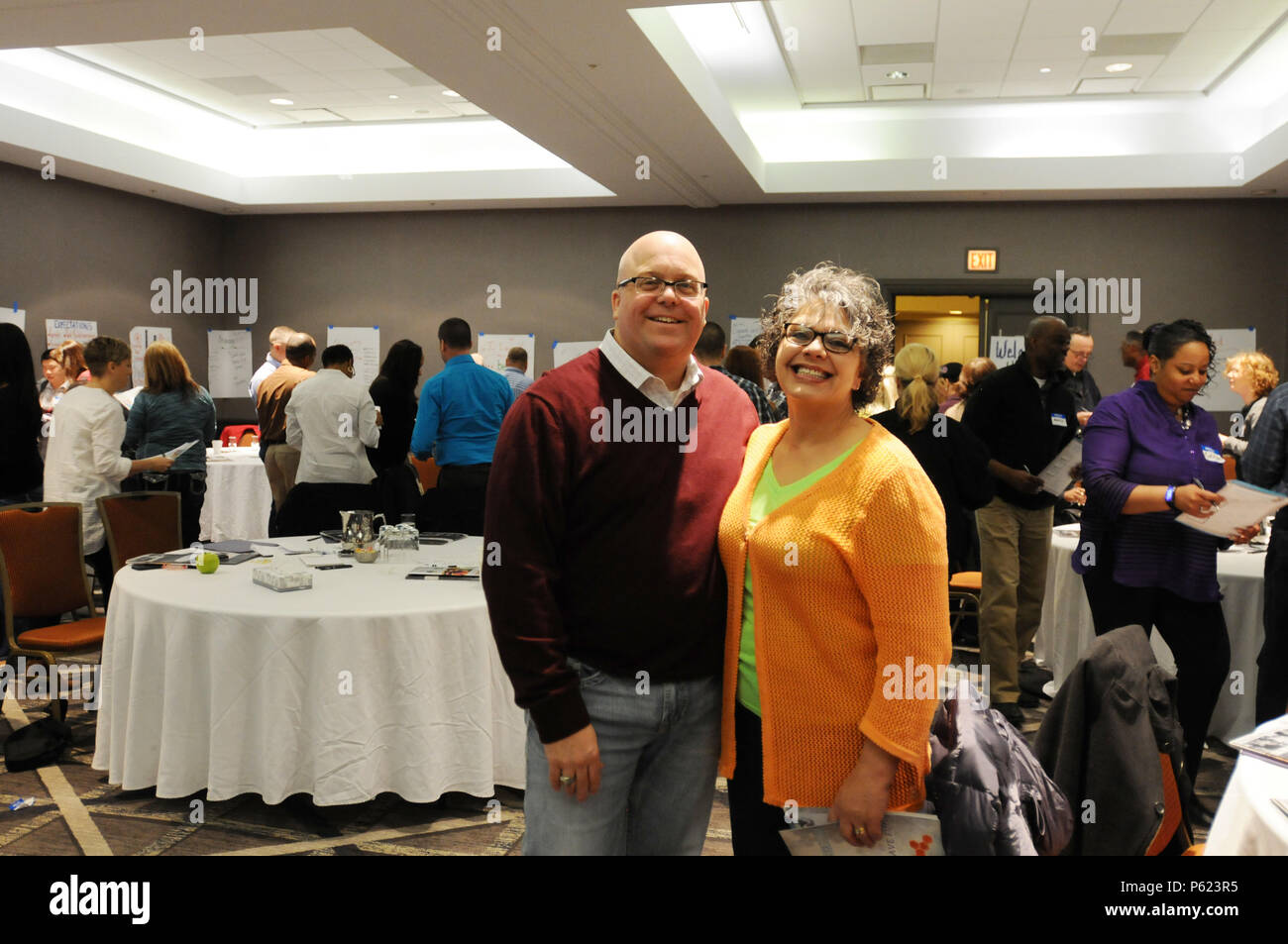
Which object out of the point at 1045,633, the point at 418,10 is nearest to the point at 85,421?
the point at 418,10

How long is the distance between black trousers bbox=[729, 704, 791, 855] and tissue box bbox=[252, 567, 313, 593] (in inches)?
75.4

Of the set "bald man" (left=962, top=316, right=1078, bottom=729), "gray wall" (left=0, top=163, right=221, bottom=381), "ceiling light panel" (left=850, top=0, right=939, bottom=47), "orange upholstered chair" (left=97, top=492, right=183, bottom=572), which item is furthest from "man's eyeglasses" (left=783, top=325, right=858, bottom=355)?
"gray wall" (left=0, top=163, right=221, bottom=381)

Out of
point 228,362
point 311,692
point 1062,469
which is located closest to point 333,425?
point 311,692

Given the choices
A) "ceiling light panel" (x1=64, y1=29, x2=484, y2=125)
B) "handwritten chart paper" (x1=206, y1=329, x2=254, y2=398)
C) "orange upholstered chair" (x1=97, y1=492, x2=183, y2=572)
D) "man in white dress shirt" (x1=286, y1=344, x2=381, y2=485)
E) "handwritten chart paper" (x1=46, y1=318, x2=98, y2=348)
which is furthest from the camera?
"handwritten chart paper" (x1=206, y1=329, x2=254, y2=398)

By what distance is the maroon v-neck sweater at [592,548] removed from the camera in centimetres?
154

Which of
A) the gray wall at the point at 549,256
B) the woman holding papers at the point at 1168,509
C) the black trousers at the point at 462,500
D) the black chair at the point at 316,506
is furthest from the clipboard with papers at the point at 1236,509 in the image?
the gray wall at the point at 549,256

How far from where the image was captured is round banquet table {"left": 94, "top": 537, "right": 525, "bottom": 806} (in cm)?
285

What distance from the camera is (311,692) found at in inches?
113

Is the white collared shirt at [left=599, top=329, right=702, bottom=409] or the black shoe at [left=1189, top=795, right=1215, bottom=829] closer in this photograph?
the white collared shirt at [left=599, top=329, right=702, bottom=409]

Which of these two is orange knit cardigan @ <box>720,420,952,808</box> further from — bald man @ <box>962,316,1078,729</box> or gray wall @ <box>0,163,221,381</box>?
gray wall @ <box>0,163,221,381</box>

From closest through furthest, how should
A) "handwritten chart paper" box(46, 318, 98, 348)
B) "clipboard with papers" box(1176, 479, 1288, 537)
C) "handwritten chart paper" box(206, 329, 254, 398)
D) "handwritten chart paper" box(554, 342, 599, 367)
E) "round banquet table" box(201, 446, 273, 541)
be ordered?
"clipboard with papers" box(1176, 479, 1288, 537) < "round banquet table" box(201, 446, 273, 541) < "handwritten chart paper" box(46, 318, 98, 348) < "handwritten chart paper" box(554, 342, 599, 367) < "handwritten chart paper" box(206, 329, 254, 398)
